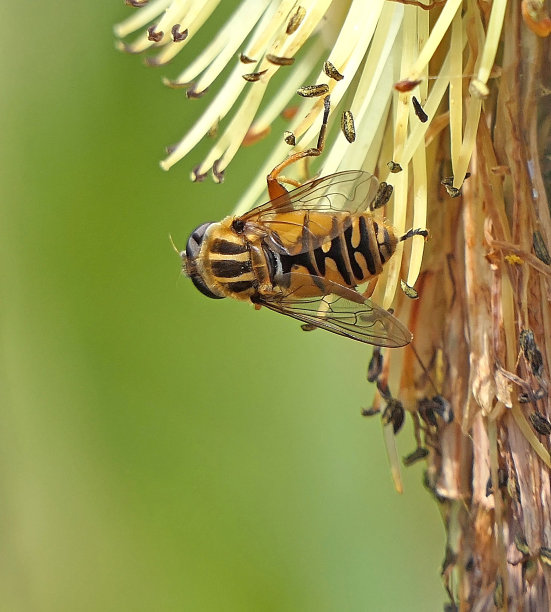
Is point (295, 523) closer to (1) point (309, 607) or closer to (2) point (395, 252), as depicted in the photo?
(1) point (309, 607)

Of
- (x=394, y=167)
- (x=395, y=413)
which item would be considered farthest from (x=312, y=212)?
(x=395, y=413)

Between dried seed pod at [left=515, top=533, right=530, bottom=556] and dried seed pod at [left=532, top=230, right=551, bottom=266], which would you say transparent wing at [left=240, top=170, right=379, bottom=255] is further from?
dried seed pod at [left=515, top=533, right=530, bottom=556]

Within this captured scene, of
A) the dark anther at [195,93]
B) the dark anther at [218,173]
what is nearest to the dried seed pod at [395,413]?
the dark anther at [218,173]

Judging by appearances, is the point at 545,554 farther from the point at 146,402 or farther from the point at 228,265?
the point at 146,402

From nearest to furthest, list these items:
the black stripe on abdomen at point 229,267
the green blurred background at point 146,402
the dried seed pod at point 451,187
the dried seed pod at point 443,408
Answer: the dried seed pod at point 451,187, the dried seed pod at point 443,408, the black stripe on abdomen at point 229,267, the green blurred background at point 146,402

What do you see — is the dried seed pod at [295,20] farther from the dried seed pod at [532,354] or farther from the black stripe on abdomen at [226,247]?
the dried seed pod at [532,354]

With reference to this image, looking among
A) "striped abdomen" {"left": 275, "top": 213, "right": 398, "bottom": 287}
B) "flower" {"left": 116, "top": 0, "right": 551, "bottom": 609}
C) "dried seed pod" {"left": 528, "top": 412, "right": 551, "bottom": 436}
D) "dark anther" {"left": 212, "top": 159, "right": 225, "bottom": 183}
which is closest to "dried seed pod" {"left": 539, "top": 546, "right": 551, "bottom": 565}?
"flower" {"left": 116, "top": 0, "right": 551, "bottom": 609}
